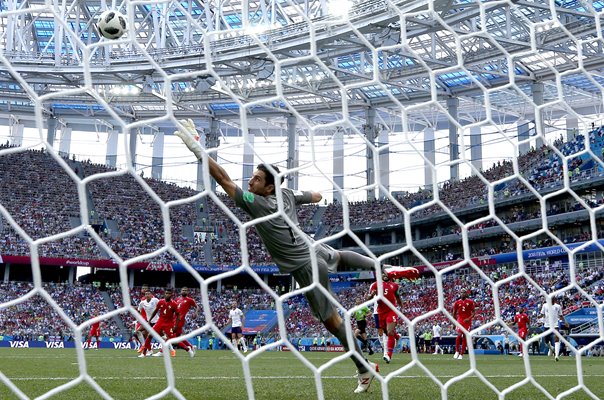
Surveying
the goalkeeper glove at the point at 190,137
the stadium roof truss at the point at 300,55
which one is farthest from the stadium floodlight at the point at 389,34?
the goalkeeper glove at the point at 190,137

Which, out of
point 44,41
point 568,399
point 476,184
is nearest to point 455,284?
point 476,184

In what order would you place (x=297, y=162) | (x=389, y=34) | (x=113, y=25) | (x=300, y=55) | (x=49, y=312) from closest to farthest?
1. (x=113, y=25)
2. (x=389, y=34)
3. (x=300, y=55)
4. (x=49, y=312)
5. (x=297, y=162)

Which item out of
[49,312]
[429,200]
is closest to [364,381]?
[49,312]

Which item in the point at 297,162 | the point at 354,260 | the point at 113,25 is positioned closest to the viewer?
the point at 113,25

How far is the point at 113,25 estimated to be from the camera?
3.33m

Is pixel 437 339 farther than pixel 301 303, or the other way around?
pixel 301 303

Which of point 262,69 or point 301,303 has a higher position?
point 262,69

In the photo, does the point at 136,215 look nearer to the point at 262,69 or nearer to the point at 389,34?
the point at 262,69

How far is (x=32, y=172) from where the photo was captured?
39.8 meters

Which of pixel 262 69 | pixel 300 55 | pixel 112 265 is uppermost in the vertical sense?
pixel 300 55

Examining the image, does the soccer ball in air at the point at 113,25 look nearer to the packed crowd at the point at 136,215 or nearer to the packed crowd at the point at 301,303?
the packed crowd at the point at 301,303

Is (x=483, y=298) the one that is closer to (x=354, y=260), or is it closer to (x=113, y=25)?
(x=354, y=260)

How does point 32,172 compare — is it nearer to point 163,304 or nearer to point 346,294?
point 346,294

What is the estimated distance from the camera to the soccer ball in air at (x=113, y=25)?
328 cm
